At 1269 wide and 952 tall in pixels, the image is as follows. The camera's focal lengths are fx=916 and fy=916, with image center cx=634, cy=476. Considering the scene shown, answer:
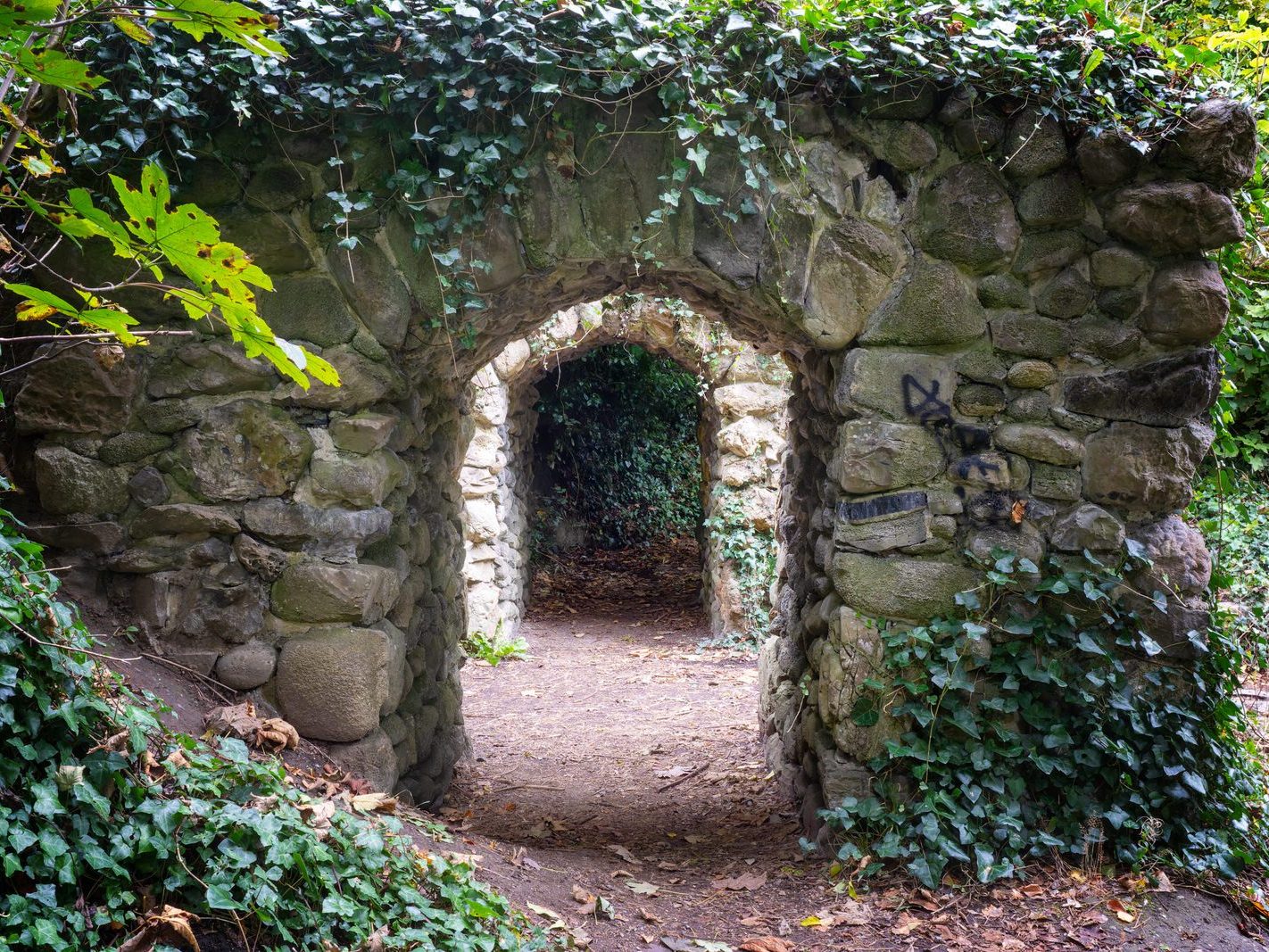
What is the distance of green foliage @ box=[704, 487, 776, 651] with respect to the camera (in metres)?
7.17

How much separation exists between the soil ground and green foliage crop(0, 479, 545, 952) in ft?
1.55

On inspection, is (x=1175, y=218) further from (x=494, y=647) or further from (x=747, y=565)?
(x=494, y=647)

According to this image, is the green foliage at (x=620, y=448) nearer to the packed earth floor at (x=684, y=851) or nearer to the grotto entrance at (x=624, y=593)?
the grotto entrance at (x=624, y=593)

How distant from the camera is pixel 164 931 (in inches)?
67.9

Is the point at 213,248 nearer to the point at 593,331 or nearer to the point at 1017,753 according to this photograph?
the point at 1017,753

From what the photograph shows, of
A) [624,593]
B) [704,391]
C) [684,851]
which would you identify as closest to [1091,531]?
[684,851]

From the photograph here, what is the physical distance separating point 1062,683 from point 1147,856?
0.57m

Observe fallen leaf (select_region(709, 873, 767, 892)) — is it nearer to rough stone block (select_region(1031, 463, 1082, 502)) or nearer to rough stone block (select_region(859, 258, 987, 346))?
rough stone block (select_region(1031, 463, 1082, 502))

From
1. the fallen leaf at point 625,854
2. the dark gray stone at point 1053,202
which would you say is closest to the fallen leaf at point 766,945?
the fallen leaf at point 625,854

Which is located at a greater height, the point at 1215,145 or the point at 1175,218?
the point at 1215,145

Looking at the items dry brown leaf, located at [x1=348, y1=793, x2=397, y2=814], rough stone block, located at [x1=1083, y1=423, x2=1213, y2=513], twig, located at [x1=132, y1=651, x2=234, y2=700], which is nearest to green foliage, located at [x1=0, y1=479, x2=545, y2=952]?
dry brown leaf, located at [x1=348, y1=793, x2=397, y2=814]

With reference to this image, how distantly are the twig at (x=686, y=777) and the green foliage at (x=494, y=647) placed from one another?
2.65m

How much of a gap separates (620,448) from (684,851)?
23.6 feet

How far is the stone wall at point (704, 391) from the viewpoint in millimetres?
6992
